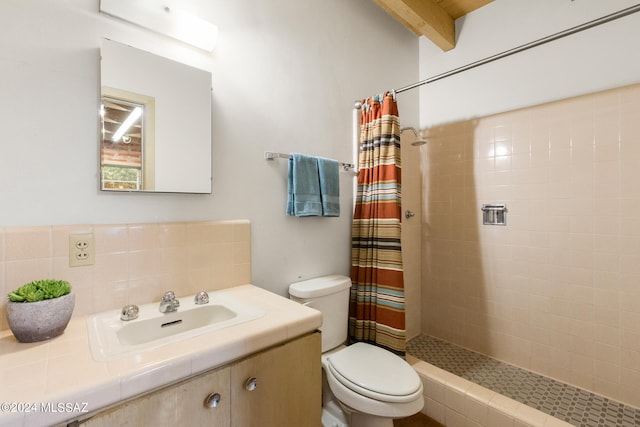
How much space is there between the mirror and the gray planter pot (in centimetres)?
44

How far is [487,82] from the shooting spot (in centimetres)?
Result: 208

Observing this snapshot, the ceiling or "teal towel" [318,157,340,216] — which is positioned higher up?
the ceiling

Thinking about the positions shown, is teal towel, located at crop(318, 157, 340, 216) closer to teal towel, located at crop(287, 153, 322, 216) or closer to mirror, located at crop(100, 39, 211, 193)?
teal towel, located at crop(287, 153, 322, 216)

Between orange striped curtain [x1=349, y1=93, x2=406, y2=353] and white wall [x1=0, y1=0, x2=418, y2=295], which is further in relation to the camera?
orange striped curtain [x1=349, y1=93, x2=406, y2=353]

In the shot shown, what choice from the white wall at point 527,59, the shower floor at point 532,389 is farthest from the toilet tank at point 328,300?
the white wall at point 527,59

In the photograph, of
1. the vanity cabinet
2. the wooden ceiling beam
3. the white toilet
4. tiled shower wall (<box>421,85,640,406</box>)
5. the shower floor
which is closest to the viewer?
the vanity cabinet

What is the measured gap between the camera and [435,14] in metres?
2.09

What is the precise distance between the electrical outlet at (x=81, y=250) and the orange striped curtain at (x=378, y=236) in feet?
4.43

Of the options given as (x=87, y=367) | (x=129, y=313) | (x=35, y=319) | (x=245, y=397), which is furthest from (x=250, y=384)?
(x=35, y=319)

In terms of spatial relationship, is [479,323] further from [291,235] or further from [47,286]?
[47,286]

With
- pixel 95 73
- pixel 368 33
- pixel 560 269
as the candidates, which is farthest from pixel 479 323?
pixel 95 73

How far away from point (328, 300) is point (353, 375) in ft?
1.29

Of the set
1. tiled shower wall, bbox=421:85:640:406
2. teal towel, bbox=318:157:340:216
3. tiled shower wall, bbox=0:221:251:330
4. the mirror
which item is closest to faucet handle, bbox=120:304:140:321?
tiled shower wall, bbox=0:221:251:330

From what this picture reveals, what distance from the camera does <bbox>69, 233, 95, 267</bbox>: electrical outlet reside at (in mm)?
976
